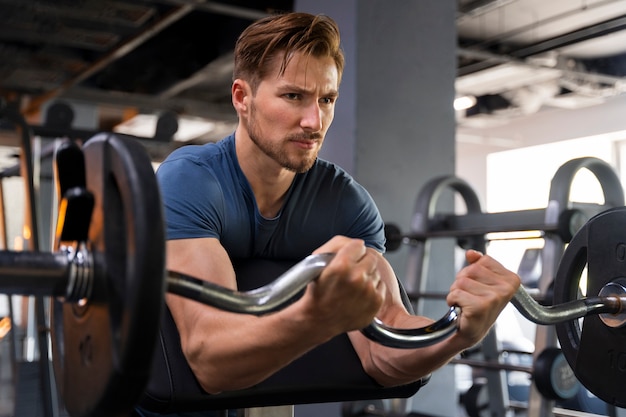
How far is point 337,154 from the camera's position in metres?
3.56

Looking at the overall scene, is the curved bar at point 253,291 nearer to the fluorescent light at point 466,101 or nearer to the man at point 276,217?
the man at point 276,217

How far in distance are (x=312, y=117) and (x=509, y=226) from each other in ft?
6.05

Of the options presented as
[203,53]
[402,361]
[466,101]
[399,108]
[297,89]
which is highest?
[203,53]

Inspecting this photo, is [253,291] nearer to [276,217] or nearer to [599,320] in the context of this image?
[276,217]

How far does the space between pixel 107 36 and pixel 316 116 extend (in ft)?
16.6

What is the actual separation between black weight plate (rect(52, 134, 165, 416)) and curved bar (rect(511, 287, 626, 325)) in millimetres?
652

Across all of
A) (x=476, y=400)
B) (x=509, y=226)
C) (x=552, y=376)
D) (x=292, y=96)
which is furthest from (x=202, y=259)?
(x=476, y=400)

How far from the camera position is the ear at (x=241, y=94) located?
160cm

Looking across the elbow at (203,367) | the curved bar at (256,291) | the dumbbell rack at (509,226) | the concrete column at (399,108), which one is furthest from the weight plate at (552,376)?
the curved bar at (256,291)

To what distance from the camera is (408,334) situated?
3.54 ft

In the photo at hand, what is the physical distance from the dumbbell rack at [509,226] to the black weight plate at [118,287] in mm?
2279

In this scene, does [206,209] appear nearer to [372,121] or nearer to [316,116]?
[316,116]

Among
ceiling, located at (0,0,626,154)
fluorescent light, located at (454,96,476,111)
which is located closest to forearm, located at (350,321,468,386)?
ceiling, located at (0,0,626,154)

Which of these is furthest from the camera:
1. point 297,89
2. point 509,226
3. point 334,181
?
point 509,226
